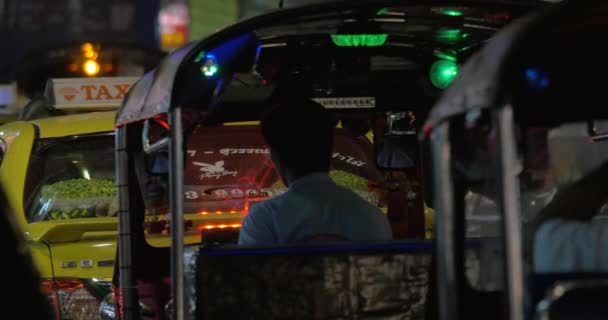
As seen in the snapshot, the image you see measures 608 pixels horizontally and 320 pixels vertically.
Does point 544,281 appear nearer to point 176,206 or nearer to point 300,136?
point 176,206

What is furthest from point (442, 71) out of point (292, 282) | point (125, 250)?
point (292, 282)

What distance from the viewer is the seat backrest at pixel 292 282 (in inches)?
188

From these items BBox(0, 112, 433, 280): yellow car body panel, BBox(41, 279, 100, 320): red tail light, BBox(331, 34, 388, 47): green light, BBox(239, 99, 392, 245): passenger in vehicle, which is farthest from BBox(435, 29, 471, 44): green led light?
BBox(41, 279, 100, 320): red tail light

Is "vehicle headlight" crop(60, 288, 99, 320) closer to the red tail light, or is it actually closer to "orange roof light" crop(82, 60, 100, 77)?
the red tail light

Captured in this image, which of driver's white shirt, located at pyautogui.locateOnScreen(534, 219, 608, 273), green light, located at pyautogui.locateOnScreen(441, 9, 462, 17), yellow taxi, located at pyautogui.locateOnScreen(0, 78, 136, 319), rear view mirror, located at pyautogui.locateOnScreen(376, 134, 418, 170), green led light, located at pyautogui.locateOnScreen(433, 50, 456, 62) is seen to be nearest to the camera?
driver's white shirt, located at pyautogui.locateOnScreen(534, 219, 608, 273)

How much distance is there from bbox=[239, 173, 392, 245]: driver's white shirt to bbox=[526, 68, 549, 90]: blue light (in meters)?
1.83

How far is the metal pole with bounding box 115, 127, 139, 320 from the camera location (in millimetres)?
5977

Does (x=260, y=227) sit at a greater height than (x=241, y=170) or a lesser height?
lesser

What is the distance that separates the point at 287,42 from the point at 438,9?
102cm

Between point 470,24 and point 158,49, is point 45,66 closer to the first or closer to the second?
point 158,49

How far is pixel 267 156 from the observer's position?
8.30m

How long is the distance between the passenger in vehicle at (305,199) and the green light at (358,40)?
772 millimetres

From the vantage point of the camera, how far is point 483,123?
3.37 m

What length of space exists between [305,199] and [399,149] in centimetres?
171
